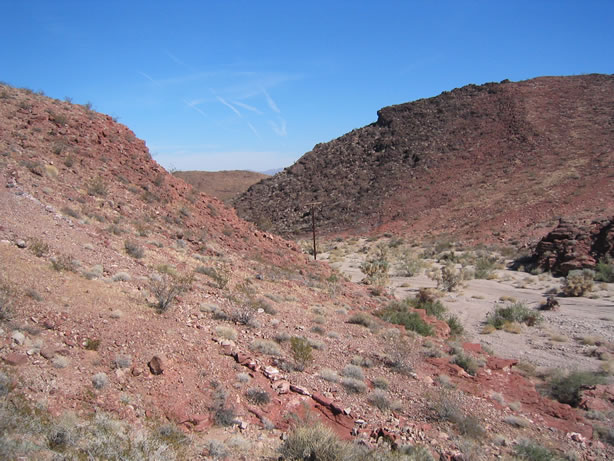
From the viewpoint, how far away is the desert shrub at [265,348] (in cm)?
751

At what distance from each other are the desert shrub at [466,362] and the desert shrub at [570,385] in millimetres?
1369

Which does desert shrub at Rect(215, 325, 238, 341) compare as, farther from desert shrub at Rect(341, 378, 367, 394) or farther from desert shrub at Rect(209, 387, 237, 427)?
desert shrub at Rect(341, 378, 367, 394)

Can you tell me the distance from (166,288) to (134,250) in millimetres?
1963

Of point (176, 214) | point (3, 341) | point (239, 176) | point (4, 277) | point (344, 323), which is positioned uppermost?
point (239, 176)

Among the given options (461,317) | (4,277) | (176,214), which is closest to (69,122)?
(176,214)

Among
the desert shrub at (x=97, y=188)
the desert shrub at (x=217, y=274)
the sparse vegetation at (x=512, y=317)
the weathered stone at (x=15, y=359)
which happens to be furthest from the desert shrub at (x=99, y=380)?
the sparse vegetation at (x=512, y=317)

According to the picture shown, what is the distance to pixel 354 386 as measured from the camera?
6.99 metres

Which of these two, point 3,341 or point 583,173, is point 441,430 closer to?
point 3,341

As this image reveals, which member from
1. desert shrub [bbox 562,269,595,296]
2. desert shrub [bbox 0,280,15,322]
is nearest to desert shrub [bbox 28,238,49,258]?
desert shrub [bbox 0,280,15,322]

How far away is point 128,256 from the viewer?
32.3 feet

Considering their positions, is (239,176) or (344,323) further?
(239,176)

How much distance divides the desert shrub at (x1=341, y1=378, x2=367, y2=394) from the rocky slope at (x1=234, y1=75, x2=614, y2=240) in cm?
2597

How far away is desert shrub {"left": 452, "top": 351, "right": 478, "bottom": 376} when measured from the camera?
903 cm

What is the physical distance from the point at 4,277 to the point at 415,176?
4314 centimetres
